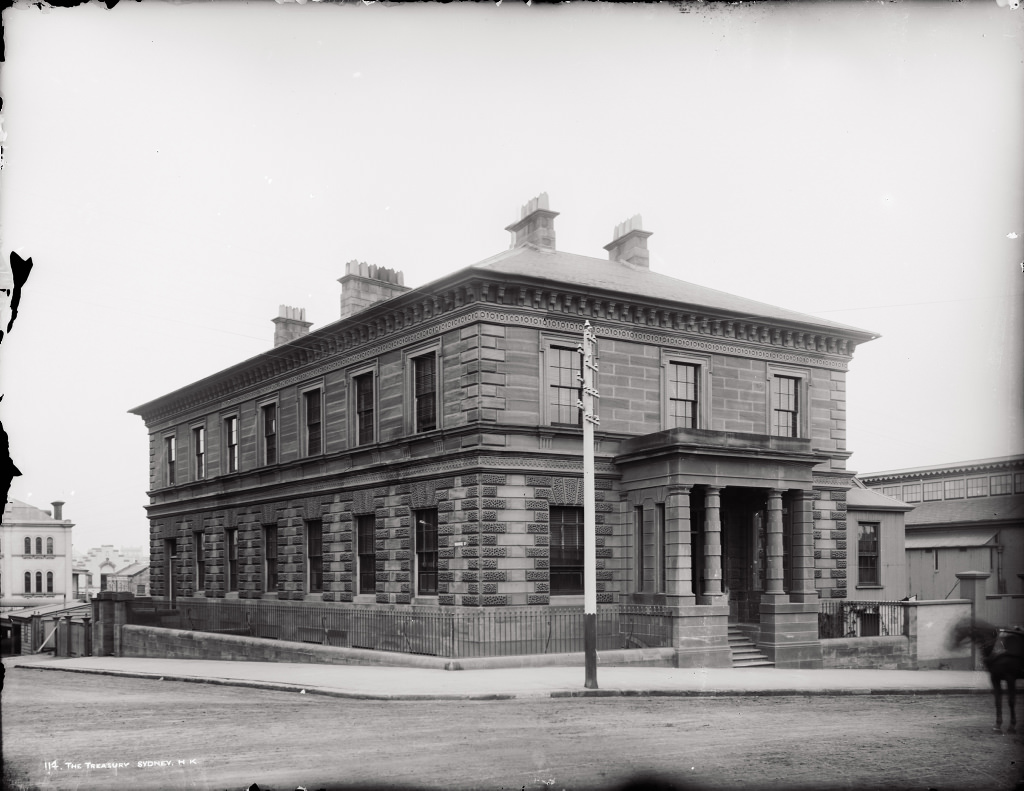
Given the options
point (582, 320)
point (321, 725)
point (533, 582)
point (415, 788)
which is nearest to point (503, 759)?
point (415, 788)

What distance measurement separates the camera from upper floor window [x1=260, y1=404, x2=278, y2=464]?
31.7m

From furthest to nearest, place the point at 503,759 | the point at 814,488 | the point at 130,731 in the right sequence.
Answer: the point at 814,488 → the point at 130,731 → the point at 503,759

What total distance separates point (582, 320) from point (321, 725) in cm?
1342

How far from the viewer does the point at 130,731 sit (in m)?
12.5

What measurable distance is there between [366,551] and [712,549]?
32.8 ft

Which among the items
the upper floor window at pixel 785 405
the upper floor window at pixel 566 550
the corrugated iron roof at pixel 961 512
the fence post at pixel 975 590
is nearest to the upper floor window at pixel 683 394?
the upper floor window at pixel 785 405

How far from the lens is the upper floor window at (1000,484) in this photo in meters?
35.8

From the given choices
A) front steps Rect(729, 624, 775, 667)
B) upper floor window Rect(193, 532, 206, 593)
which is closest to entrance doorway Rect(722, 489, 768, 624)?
front steps Rect(729, 624, 775, 667)

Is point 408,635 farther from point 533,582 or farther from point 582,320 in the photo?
point 582,320

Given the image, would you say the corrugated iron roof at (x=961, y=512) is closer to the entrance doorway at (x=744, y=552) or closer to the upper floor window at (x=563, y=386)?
the entrance doorway at (x=744, y=552)

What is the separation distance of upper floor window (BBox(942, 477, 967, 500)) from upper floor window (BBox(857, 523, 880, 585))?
13460mm

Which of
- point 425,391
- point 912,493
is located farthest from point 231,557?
point 912,493

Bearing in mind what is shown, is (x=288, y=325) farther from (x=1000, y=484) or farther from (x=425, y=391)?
(x=1000, y=484)

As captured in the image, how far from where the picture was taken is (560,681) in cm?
1708
